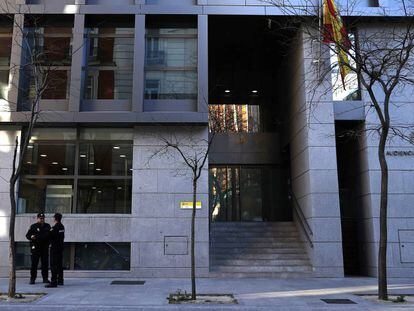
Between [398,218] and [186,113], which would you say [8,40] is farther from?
[398,218]

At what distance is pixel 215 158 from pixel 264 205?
3139 millimetres

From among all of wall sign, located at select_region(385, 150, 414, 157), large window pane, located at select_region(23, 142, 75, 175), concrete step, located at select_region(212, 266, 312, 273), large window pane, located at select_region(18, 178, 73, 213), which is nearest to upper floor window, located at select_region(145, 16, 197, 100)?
large window pane, located at select_region(23, 142, 75, 175)

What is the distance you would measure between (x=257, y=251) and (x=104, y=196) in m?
5.64

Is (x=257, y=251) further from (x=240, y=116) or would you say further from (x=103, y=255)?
(x=240, y=116)

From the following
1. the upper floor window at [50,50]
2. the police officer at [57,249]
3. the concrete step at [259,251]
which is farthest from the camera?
the concrete step at [259,251]

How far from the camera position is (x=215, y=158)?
22.1 metres

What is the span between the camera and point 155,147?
15.8 metres

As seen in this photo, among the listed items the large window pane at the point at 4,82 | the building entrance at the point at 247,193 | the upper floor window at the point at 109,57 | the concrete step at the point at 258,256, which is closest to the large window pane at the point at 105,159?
the upper floor window at the point at 109,57

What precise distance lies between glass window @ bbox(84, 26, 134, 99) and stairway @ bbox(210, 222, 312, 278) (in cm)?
629

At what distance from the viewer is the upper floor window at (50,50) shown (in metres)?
16.1

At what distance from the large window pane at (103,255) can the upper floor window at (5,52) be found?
6.00 meters

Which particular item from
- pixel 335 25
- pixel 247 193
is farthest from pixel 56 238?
pixel 247 193

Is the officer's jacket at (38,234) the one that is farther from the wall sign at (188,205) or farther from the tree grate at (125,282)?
the wall sign at (188,205)

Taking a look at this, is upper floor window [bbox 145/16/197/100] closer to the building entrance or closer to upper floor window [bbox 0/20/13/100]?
upper floor window [bbox 0/20/13/100]
